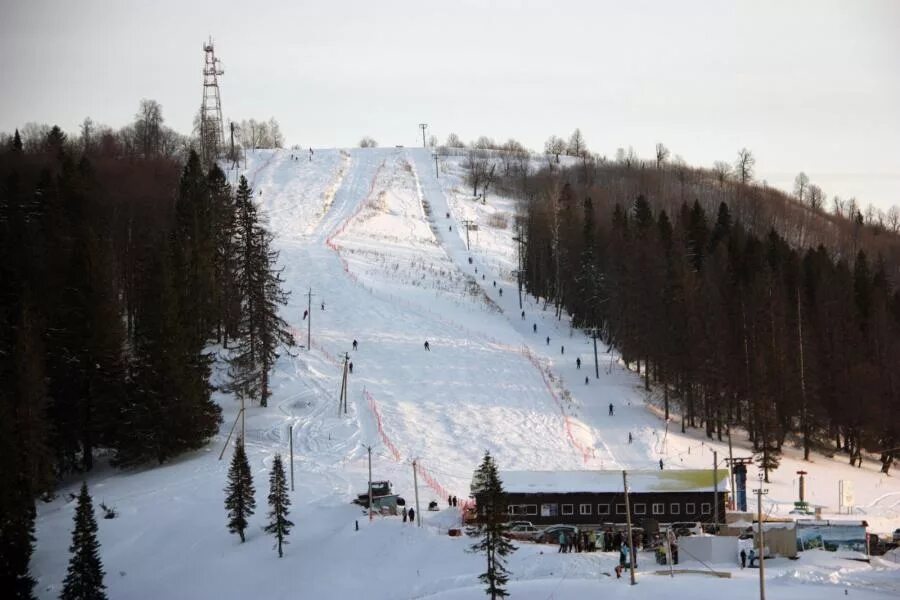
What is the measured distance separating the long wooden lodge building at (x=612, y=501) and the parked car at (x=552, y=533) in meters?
1.18

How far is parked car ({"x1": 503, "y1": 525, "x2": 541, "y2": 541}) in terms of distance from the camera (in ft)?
139

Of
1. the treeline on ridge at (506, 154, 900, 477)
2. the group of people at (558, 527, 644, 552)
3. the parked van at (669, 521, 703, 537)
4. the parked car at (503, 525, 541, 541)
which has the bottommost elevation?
the parked van at (669, 521, 703, 537)

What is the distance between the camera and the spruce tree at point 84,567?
38.7 m

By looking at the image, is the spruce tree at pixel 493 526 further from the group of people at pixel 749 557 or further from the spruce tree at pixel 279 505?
the spruce tree at pixel 279 505

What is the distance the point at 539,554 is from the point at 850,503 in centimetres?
1768

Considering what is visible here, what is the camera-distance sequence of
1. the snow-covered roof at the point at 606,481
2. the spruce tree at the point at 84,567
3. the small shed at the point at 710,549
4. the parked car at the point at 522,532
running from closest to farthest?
the spruce tree at the point at 84,567, the small shed at the point at 710,549, the parked car at the point at 522,532, the snow-covered roof at the point at 606,481

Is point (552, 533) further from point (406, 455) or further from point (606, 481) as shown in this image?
point (406, 455)

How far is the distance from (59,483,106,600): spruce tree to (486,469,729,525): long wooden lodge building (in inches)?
642

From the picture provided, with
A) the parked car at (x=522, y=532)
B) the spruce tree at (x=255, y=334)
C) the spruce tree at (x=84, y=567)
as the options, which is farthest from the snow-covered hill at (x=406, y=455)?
the spruce tree at (x=84, y=567)

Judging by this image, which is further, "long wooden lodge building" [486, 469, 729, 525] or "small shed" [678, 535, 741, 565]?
"long wooden lodge building" [486, 469, 729, 525]

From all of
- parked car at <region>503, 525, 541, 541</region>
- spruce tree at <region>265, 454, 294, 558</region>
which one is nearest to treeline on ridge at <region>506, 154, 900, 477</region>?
parked car at <region>503, 525, 541, 541</region>

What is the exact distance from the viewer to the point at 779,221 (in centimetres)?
13175

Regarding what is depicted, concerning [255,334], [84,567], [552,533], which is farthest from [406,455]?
Answer: [84,567]

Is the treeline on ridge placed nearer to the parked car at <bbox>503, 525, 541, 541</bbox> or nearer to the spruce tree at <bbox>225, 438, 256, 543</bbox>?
the parked car at <bbox>503, 525, 541, 541</bbox>
